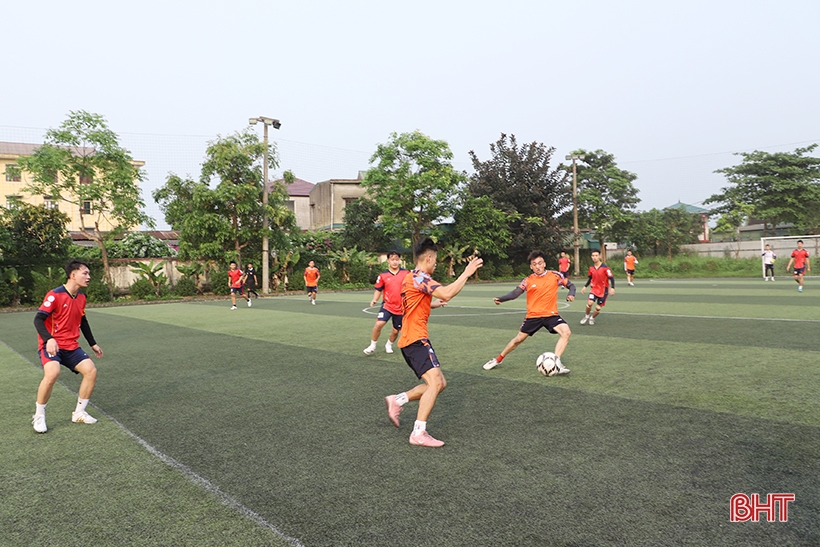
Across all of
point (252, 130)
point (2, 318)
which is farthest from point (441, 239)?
point (2, 318)

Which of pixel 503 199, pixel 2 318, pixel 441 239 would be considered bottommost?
pixel 2 318

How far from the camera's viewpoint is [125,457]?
5.11 m

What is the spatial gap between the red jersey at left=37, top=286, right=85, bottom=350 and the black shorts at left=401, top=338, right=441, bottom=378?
358cm

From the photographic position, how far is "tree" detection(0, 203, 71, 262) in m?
27.3

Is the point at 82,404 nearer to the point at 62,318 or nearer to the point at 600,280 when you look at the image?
the point at 62,318

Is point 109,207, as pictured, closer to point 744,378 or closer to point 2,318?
point 2,318

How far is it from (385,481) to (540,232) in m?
42.2

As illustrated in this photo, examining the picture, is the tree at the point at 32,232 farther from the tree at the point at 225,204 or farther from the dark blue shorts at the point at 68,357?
the dark blue shorts at the point at 68,357

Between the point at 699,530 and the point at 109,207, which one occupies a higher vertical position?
the point at 109,207

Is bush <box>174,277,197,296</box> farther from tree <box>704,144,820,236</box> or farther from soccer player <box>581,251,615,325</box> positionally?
tree <box>704,144,820,236</box>

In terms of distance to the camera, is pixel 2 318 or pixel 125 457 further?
pixel 2 318

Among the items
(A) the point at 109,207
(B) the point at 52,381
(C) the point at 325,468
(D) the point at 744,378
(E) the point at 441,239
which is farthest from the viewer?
(E) the point at 441,239

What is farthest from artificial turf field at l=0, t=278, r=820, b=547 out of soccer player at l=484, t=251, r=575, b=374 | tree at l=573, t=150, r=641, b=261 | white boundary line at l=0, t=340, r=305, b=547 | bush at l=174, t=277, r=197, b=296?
tree at l=573, t=150, r=641, b=261

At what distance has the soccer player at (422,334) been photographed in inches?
203
